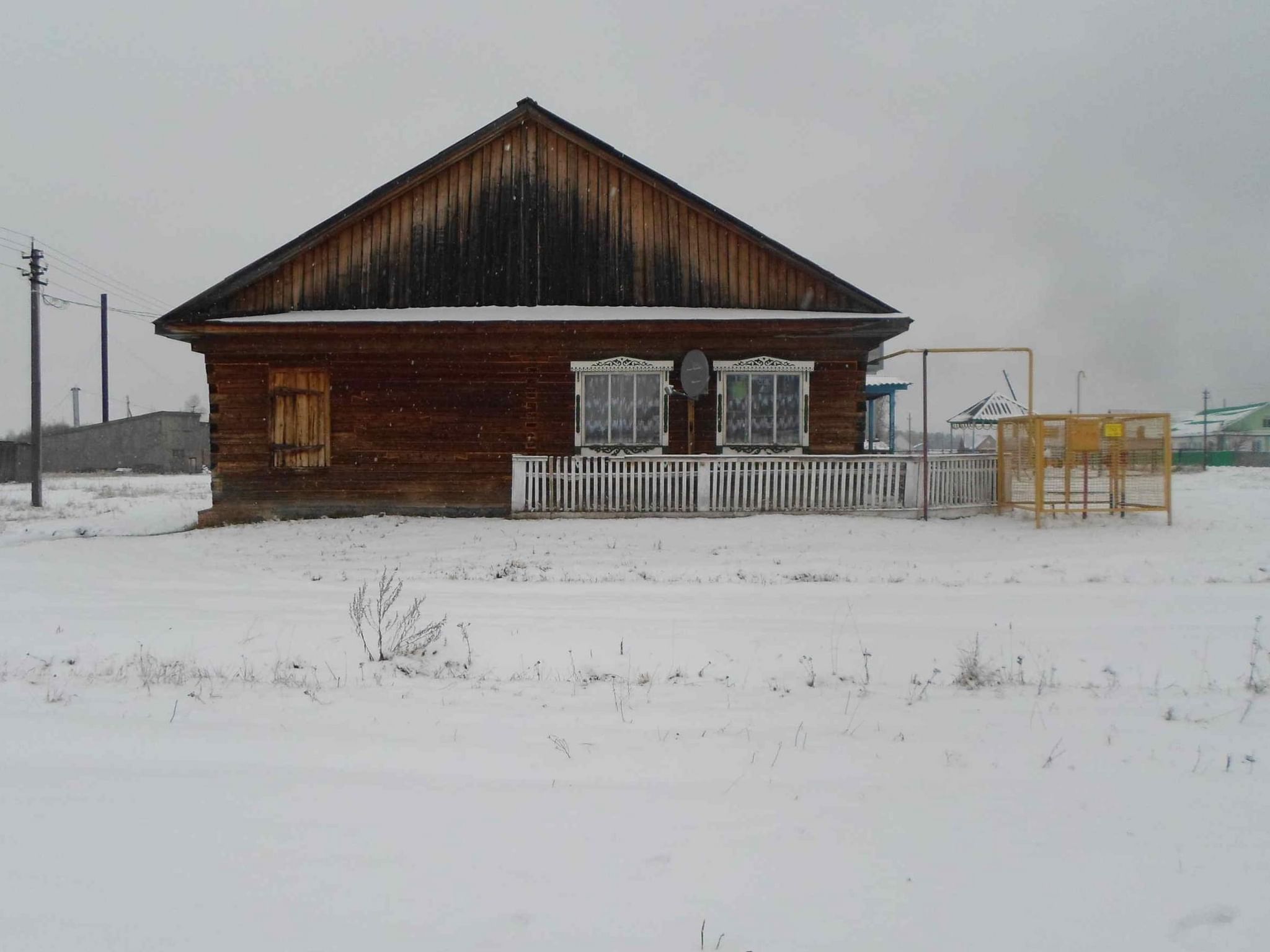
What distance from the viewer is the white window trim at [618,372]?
14117mm

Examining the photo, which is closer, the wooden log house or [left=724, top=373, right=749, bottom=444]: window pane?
the wooden log house

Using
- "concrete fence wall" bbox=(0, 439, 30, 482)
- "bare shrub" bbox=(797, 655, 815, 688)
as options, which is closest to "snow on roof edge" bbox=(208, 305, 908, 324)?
"bare shrub" bbox=(797, 655, 815, 688)

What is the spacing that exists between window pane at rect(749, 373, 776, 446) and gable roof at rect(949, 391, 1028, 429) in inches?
732

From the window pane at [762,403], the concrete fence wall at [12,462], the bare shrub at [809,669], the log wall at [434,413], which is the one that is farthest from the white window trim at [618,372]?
the concrete fence wall at [12,462]

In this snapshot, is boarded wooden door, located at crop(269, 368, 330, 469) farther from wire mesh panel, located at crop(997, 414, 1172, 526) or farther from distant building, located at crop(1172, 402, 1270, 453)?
distant building, located at crop(1172, 402, 1270, 453)

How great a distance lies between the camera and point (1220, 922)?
2.51m

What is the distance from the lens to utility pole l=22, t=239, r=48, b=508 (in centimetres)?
2061

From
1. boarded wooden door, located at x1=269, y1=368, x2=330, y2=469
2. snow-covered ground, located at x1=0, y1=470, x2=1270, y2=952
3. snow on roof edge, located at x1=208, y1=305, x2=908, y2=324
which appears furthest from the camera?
boarded wooden door, located at x1=269, y1=368, x2=330, y2=469

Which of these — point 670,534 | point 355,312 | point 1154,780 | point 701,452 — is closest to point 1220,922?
point 1154,780

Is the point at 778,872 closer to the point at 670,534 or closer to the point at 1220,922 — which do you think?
the point at 1220,922

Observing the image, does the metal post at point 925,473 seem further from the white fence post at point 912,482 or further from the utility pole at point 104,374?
the utility pole at point 104,374

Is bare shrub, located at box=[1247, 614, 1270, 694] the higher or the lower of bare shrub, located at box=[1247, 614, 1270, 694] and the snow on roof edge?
the lower

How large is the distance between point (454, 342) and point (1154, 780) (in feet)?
41.5

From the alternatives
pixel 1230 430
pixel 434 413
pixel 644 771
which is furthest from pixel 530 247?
pixel 1230 430
